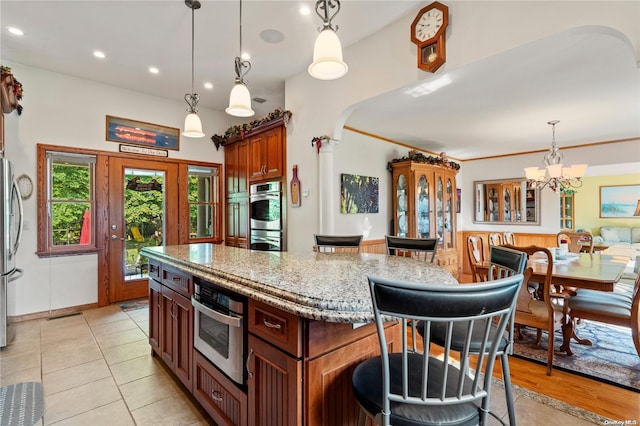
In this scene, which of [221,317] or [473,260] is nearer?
[221,317]

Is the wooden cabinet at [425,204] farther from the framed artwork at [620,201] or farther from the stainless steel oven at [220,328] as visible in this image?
the framed artwork at [620,201]

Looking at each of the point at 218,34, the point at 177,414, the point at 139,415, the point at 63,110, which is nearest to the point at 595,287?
the point at 177,414

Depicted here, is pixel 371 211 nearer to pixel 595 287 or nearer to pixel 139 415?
pixel 595 287

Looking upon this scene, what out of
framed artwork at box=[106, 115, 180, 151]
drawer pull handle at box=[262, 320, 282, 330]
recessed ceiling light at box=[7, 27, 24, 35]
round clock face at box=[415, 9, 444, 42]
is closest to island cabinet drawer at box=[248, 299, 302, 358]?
drawer pull handle at box=[262, 320, 282, 330]

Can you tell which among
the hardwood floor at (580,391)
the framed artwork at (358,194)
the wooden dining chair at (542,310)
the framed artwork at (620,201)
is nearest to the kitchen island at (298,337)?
the wooden dining chair at (542,310)

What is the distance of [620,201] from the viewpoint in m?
6.78

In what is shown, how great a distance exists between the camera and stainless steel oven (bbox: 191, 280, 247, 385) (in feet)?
4.50

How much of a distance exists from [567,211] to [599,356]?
543 centimetres

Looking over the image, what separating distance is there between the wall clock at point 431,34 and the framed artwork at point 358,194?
1731 millimetres

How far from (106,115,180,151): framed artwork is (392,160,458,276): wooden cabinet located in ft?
11.6

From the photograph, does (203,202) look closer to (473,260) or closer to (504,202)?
(473,260)

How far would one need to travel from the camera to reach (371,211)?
4.27 meters

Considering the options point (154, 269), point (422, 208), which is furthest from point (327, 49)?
point (422, 208)

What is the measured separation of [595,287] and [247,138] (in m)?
4.30
